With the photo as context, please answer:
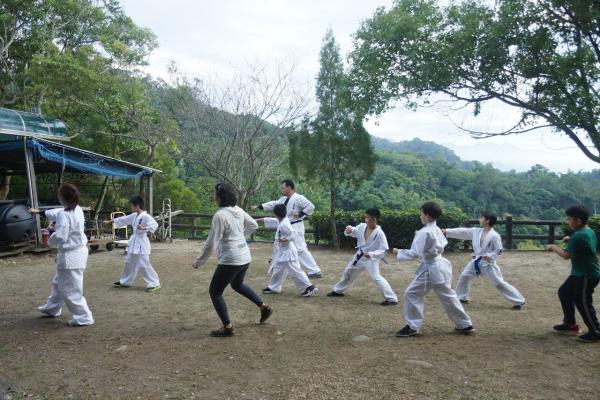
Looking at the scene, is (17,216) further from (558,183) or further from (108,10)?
(558,183)

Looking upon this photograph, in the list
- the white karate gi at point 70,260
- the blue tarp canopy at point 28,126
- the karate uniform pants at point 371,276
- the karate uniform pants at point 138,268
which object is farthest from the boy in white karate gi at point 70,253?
the blue tarp canopy at point 28,126

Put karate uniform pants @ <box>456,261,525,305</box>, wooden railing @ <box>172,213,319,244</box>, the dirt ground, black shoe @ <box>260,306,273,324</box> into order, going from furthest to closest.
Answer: wooden railing @ <box>172,213,319,244</box>, karate uniform pants @ <box>456,261,525,305</box>, black shoe @ <box>260,306,273,324</box>, the dirt ground

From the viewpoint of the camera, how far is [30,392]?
3646 millimetres

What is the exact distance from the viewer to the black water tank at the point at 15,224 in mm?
10352

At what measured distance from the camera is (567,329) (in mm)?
5137

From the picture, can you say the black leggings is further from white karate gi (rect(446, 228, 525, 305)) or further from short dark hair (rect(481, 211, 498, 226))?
short dark hair (rect(481, 211, 498, 226))

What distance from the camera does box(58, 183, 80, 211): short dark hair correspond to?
526 cm

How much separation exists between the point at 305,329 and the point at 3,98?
48.5 feet

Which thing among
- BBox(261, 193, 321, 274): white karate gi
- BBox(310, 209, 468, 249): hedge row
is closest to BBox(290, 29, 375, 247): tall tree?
BBox(310, 209, 468, 249): hedge row

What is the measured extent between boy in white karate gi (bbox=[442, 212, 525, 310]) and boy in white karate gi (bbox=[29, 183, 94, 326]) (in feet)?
16.5

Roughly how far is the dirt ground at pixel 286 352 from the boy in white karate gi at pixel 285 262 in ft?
0.68

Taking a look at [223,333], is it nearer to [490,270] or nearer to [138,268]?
[138,268]

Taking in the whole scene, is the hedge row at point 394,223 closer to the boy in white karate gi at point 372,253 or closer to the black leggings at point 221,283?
the boy in white karate gi at point 372,253

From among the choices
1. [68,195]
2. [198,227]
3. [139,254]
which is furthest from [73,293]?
[198,227]
